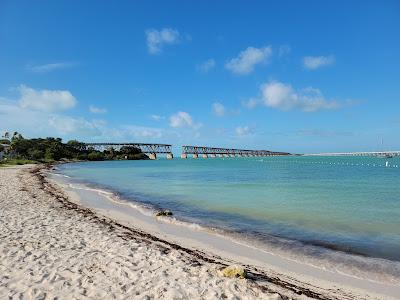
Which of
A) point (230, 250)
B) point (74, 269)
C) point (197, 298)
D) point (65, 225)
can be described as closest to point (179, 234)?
point (230, 250)

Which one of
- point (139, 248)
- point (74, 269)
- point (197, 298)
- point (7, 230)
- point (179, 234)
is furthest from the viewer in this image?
point (179, 234)

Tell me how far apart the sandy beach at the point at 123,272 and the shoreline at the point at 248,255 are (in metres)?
0.19

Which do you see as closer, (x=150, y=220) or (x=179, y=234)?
(x=179, y=234)

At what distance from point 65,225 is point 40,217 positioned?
93.7 inches

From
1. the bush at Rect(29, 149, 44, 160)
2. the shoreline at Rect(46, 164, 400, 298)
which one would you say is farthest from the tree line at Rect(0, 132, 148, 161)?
the shoreline at Rect(46, 164, 400, 298)

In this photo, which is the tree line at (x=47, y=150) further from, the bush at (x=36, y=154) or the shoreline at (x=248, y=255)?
the shoreline at (x=248, y=255)

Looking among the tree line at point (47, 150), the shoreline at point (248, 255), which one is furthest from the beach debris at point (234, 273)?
the tree line at point (47, 150)

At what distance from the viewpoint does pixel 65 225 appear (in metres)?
14.8

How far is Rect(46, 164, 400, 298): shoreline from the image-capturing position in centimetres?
891

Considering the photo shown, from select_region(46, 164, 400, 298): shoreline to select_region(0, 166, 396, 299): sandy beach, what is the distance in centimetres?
19

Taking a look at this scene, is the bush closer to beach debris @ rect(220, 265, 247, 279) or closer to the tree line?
the tree line

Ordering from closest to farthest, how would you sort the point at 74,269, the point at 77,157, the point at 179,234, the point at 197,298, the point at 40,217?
the point at 197,298 → the point at 74,269 → the point at 179,234 → the point at 40,217 → the point at 77,157

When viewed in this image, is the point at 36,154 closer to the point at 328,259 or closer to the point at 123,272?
the point at 123,272

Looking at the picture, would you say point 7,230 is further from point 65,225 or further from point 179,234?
point 179,234
